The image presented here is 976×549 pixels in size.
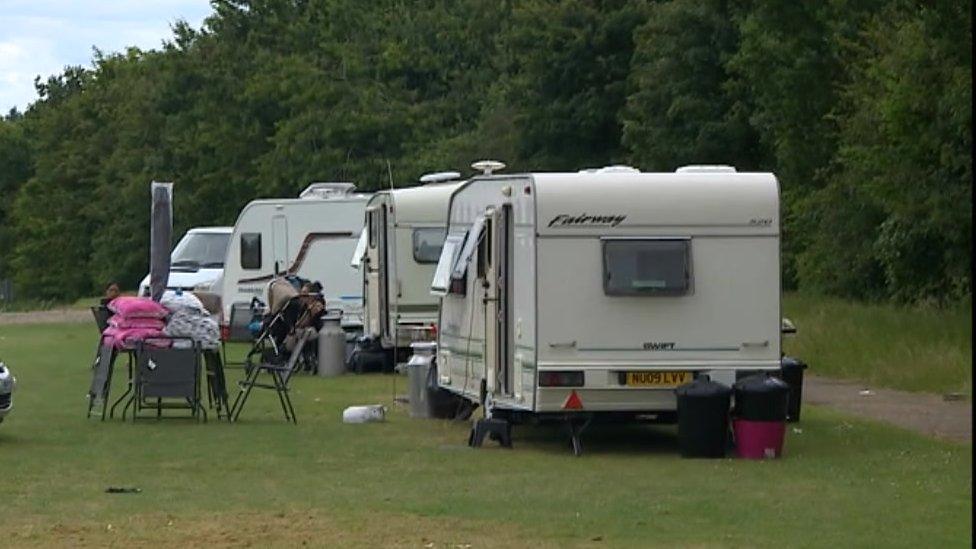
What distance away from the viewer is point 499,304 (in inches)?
684

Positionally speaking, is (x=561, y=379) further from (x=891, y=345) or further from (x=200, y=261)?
(x=200, y=261)

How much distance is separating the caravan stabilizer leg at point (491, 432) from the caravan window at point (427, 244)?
403 inches

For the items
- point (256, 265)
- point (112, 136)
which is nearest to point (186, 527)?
point (256, 265)

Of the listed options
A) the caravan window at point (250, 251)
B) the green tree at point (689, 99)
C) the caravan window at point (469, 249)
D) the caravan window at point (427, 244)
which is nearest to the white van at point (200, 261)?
the caravan window at point (250, 251)

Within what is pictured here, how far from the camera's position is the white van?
3897 centimetres

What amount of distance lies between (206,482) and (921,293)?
69.1 ft

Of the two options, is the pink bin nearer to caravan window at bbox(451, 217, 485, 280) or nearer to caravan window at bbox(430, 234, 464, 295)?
caravan window at bbox(451, 217, 485, 280)

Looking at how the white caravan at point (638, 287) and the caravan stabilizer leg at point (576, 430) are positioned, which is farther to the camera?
the caravan stabilizer leg at point (576, 430)

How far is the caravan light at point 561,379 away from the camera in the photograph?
16312 mm

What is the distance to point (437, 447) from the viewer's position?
17281mm

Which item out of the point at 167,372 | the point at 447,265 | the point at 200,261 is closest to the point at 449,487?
the point at 447,265

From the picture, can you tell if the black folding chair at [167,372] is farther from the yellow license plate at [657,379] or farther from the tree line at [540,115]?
the tree line at [540,115]

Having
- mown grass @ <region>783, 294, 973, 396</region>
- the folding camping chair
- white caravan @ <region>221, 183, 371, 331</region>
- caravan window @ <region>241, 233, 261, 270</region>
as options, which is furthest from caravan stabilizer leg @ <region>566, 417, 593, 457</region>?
caravan window @ <region>241, 233, 261, 270</region>

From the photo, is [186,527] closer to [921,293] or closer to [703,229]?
[703,229]
